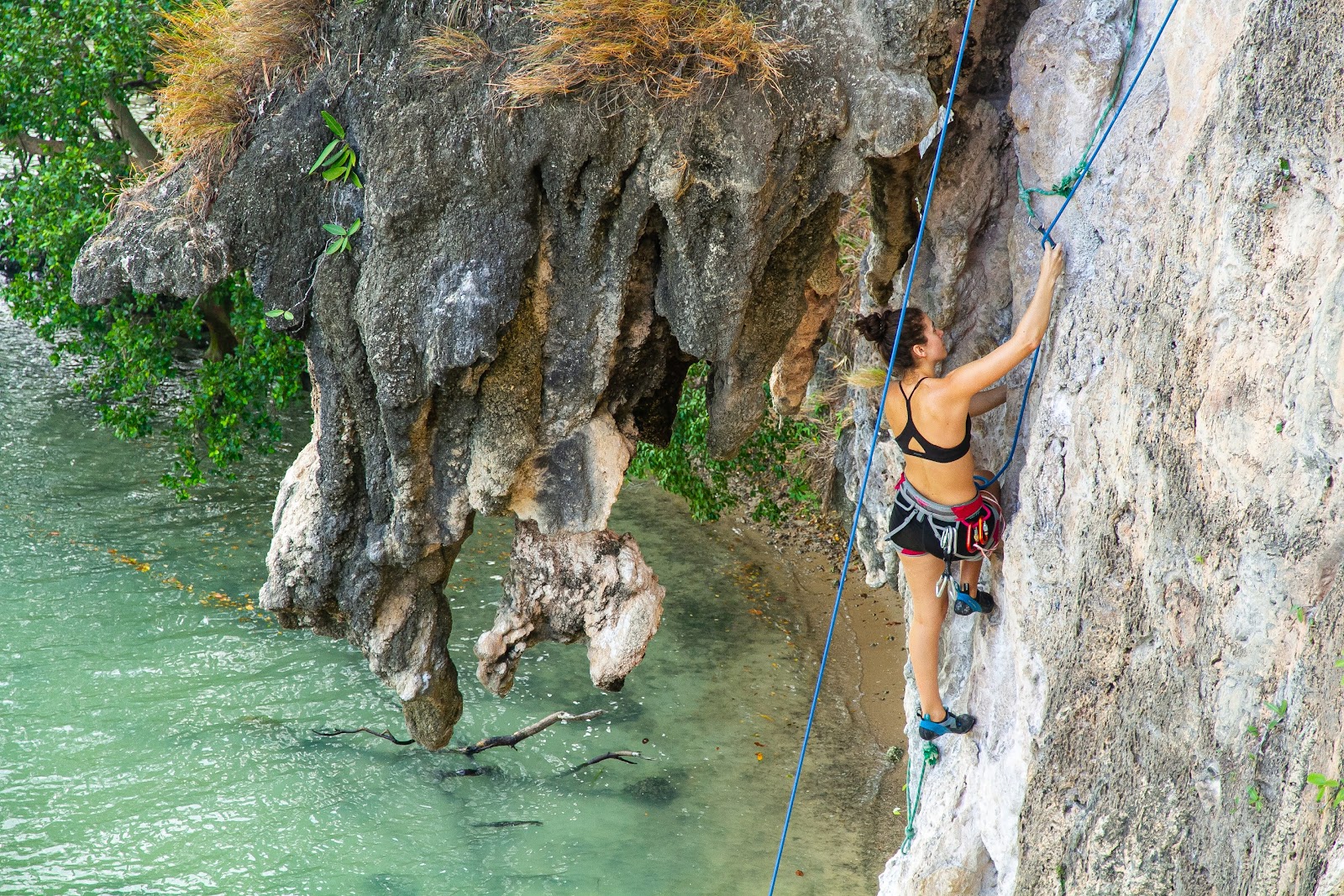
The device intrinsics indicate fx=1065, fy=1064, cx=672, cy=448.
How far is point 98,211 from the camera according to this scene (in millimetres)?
10031

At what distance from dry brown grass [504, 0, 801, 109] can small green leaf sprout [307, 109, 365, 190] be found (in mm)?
1162

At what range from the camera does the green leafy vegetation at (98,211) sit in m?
10.6

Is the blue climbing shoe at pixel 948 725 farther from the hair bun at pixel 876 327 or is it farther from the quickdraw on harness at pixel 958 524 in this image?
the hair bun at pixel 876 327

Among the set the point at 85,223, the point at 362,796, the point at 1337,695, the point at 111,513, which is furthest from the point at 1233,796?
the point at 111,513

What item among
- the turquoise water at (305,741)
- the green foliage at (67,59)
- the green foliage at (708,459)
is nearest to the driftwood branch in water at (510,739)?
the turquoise water at (305,741)

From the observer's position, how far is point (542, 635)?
7.73m

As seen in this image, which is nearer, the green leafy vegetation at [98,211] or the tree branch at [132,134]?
the green leafy vegetation at [98,211]

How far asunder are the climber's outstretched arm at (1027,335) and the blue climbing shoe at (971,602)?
113 cm

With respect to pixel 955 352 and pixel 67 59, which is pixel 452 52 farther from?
pixel 67 59

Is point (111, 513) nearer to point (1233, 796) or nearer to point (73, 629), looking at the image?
point (73, 629)

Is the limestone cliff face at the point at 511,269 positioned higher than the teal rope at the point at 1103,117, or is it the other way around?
the teal rope at the point at 1103,117

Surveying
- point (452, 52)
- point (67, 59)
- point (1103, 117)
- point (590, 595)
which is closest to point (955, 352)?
point (1103, 117)

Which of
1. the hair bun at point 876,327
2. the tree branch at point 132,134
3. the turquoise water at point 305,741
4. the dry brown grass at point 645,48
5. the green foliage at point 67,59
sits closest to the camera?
the hair bun at point 876,327

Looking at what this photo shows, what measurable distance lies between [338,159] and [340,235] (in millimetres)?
437
